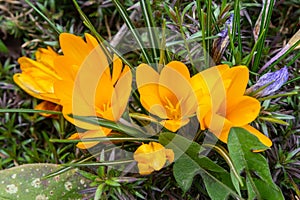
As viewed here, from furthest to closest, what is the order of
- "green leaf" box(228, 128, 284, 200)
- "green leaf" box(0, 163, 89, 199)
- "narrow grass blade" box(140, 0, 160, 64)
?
1. "green leaf" box(0, 163, 89, 199)
2. "narrow grass blade" box(140, 0, 160, 64)
3. "green leaf" box(228, 128, 284, 200)

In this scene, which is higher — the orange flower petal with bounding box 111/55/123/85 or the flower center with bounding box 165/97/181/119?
the orange flower petal with bounding box 111/55/123/85

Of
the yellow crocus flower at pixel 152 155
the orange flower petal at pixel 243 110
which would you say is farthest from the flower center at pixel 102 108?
the orange flower petal at pixel 243 110

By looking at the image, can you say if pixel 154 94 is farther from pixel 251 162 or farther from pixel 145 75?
pixel 251 162

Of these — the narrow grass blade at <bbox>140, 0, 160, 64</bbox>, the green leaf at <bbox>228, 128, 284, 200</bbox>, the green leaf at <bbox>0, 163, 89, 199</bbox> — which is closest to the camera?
the green leaf at <bbox>228, 128, 284, 200</bbox>

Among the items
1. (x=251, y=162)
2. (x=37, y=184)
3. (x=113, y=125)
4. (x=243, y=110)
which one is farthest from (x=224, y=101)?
(x=37, y=184)

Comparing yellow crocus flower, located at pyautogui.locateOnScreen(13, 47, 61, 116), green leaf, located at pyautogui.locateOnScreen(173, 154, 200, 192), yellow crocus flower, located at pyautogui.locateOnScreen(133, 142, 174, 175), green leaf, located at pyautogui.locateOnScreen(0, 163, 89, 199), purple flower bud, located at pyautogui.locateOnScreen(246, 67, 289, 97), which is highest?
purple flower bud, located at pyautogui.locateOnScreen(246, 67, 289, 97)

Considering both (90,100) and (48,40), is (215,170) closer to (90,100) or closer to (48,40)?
(90,100)

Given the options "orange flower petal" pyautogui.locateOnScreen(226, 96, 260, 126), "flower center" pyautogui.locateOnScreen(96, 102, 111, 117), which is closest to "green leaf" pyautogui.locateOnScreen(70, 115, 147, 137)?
"flower center" pyautogui.locateOnScreen(96, 102, 111, 117)

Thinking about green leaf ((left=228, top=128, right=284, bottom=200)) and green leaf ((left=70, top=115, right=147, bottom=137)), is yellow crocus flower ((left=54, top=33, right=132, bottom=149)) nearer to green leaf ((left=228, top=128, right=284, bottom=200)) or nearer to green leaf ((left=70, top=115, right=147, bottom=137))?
green leaf ((left=70, top=115, right=147, bottom=137))
